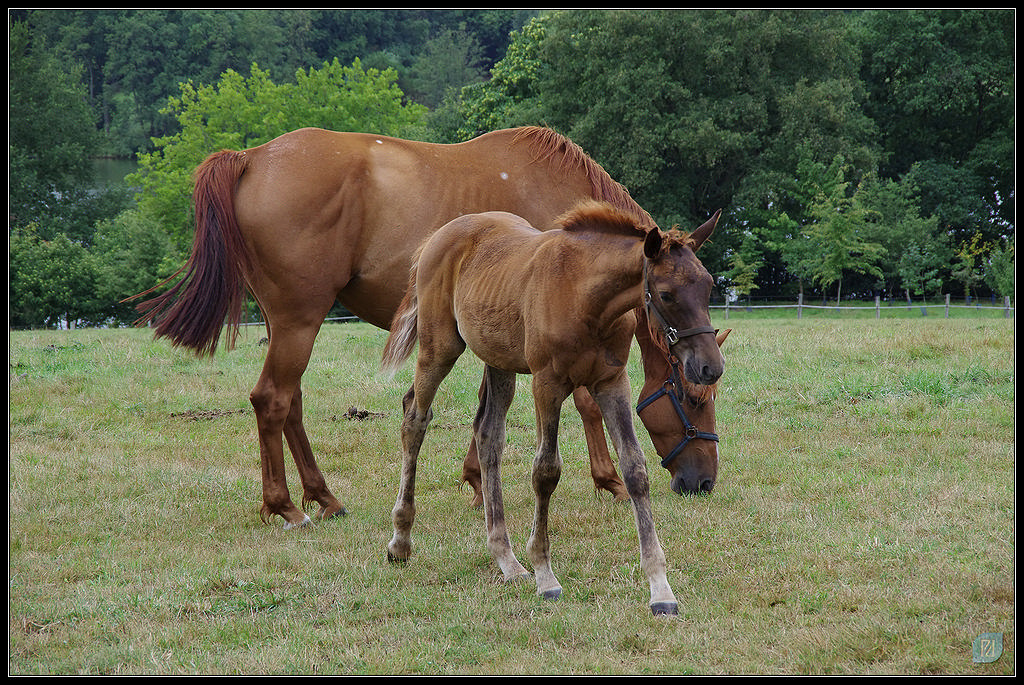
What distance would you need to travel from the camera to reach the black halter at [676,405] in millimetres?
5680

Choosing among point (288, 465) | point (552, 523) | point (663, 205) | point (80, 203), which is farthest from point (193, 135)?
point (552, 523)

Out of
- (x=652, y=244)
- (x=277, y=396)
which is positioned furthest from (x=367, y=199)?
(x=652, y=244)

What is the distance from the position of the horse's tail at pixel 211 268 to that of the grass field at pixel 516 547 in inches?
49.1

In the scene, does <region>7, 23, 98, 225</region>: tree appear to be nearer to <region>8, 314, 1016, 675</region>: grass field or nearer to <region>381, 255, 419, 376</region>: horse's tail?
<region>8, 314, 1016, 675</region>: grass field

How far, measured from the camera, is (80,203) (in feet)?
151

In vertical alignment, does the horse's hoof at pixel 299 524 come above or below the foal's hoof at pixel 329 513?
above

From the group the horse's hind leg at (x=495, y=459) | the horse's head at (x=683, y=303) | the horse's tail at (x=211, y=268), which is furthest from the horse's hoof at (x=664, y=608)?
the horse's tail at (x=211, y=268)

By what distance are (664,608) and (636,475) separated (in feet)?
1.99

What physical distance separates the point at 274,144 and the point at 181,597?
10.7 feet

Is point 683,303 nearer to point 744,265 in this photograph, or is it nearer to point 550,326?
point 550,326

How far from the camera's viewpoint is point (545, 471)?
424cm

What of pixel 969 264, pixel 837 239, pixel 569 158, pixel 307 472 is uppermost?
pixel 569 158

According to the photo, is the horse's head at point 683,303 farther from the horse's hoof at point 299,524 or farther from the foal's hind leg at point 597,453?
the horse's hoof at point 299,524

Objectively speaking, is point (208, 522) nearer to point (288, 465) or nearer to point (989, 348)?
point (288, 465)
